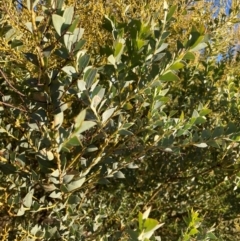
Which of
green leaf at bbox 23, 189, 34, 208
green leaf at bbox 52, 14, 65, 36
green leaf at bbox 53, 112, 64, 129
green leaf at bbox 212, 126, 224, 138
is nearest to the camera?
green leaf at bbox 52, 14, 65, 36

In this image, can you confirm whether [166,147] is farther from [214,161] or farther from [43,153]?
[214,161]

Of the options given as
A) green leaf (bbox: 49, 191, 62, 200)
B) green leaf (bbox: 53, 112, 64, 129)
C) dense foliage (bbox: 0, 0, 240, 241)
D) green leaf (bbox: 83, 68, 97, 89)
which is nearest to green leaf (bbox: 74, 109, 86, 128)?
dense foliage (bbox: 0, 0, 240, 241)

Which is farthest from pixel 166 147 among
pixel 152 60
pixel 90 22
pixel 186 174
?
pixel 90 22

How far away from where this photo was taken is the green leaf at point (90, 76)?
146 cm

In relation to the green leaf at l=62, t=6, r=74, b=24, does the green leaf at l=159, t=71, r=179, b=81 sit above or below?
below

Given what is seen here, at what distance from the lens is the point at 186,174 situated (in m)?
2.84

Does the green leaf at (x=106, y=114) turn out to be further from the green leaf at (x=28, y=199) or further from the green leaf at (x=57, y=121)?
the green leaf at (x=28, y=199)

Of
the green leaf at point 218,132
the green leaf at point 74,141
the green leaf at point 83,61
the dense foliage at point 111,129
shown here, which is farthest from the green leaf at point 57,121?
the green leaf at point 218,132

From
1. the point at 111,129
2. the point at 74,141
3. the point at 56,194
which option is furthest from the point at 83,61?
the point at 56,194

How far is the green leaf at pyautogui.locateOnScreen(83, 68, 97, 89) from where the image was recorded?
1.46 meters

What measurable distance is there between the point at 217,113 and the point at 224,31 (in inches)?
25.1

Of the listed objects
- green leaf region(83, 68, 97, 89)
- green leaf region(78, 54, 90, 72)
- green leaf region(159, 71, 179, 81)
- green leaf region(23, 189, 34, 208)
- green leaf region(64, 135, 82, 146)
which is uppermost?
green leaf region(78, 54, 90, 72)

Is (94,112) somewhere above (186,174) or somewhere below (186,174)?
above

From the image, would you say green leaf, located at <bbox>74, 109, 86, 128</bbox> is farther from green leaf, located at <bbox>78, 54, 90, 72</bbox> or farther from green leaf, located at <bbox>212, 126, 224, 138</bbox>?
green leaf, located at <bbox>212, 126, 224, 138</bbox>
